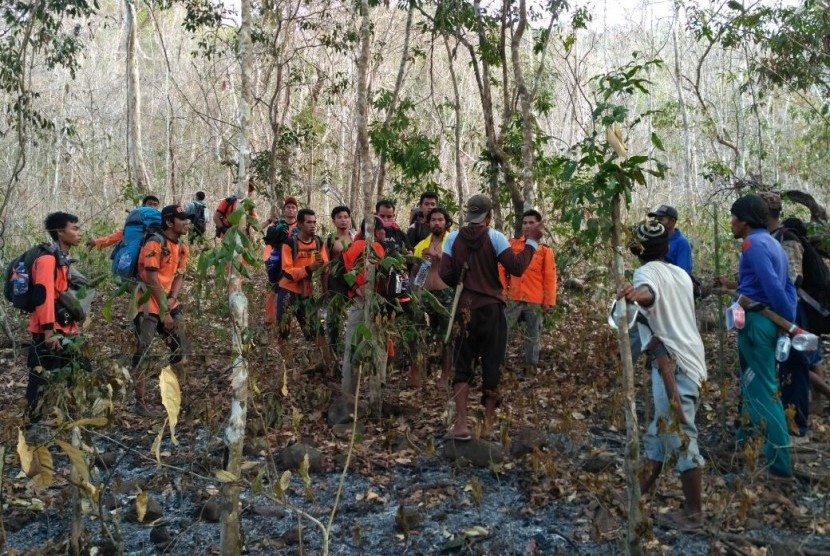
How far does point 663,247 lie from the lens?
410 cm

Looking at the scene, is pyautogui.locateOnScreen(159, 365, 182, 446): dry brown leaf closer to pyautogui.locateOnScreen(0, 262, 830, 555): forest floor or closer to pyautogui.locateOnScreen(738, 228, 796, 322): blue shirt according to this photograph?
pyautogui.locateOnScreen(0, 262, 830, 555): forest floor

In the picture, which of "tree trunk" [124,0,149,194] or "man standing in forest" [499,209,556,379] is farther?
"tree trunk" [124,0,149,194]

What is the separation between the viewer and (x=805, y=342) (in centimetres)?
442

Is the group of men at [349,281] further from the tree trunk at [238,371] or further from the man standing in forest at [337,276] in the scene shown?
the tree trunk at [238,371]

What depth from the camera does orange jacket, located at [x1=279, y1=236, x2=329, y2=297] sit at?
723 centimetres

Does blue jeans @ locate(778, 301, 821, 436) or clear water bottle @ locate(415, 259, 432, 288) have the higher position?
clear water bottle @ locate(415, 259, 432, 288)

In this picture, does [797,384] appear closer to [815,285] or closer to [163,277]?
[815,285]

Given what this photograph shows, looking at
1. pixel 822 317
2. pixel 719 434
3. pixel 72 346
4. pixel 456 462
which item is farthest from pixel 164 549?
pixel 822 317

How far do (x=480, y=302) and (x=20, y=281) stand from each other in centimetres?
333

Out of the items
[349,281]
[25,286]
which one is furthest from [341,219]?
[25,286]

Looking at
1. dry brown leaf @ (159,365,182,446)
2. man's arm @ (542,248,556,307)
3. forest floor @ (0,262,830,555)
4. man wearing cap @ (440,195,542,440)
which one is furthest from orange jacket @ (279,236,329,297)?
dry brown leaf @ (159,365,182,446)

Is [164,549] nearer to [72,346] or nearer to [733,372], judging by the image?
[72,346]

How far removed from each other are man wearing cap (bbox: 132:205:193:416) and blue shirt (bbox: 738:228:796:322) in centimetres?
423

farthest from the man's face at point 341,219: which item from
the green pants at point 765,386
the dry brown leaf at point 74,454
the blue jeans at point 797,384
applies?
the dry brown leaf at point 74,454
